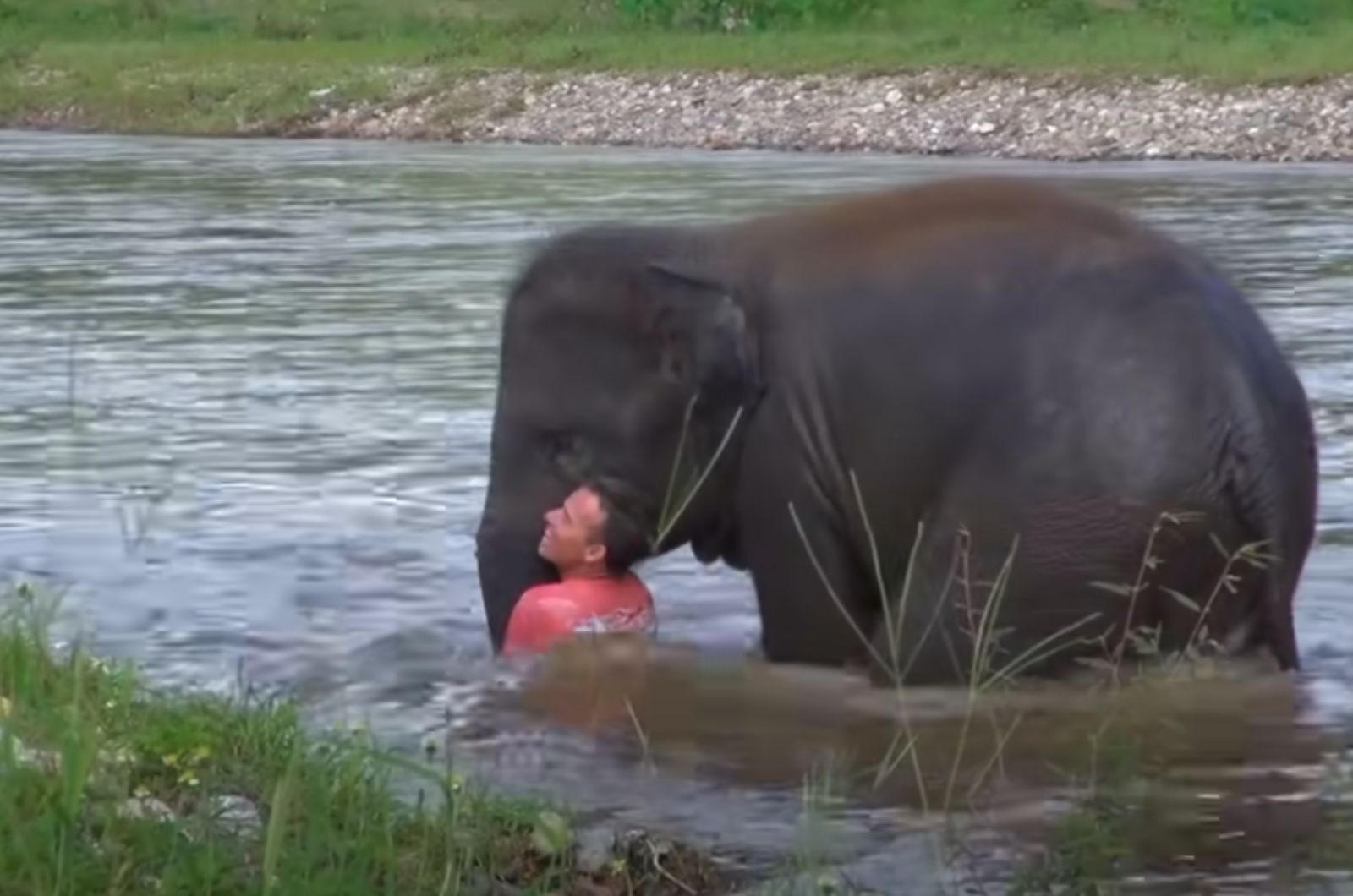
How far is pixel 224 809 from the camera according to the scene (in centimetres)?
550

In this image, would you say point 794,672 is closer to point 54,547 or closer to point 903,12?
point 54,547

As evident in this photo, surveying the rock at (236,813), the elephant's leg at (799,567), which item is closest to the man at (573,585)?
the elephant's leg at (799,567)

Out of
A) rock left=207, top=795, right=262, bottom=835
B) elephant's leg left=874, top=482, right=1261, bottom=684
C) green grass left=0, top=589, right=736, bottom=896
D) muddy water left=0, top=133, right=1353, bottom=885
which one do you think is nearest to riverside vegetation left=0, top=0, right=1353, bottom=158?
muddy water left=0, top=133, right=1353, bottom=885

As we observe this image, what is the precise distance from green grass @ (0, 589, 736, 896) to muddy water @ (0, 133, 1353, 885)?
577mm

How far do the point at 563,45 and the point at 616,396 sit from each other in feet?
101

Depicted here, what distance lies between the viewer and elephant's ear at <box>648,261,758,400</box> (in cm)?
731

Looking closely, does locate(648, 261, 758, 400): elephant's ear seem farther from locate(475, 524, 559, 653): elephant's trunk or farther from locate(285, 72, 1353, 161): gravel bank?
locate(285, 72, 1353, 161): gravel bank

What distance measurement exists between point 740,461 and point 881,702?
1.98 feet

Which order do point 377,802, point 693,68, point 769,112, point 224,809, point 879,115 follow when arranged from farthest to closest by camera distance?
point 693,68 → point 769,112 → point 879,115 → point 377,802 → point 224,809

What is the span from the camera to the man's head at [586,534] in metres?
7.61

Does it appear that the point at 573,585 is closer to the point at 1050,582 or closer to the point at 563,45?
the point at 1050,582

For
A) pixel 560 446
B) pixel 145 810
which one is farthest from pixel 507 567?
pixel 145 810

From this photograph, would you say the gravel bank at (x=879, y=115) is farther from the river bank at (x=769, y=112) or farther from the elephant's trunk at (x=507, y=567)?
the elephant's trunk at (x=507, y=567)

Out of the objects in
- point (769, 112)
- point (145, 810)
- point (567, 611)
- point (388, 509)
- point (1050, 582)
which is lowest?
point (769, 112)
